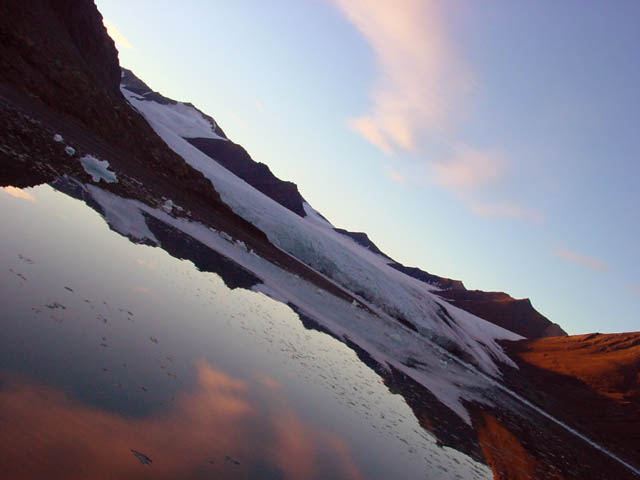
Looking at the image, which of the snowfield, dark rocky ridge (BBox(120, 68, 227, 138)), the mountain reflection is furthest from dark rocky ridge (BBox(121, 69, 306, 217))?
the mountain reflection

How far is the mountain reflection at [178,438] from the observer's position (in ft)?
10.5

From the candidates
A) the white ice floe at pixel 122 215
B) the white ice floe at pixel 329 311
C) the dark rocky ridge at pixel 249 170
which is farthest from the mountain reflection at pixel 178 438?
the dark rocky ridge at pixel 249 170

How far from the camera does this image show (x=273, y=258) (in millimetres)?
24969

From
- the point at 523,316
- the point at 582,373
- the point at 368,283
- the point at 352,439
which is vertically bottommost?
the point at 352,439

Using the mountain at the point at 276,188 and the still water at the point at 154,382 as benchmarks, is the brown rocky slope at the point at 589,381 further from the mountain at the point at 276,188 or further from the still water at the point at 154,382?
the still water at the point at 154,382

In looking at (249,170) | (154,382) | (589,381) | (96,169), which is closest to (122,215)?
(96,169)

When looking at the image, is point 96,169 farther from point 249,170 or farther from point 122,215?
point 249,170

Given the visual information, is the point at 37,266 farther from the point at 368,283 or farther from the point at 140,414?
the point at 368,283

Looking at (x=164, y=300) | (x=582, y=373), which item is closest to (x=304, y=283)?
(x=164, y=300)

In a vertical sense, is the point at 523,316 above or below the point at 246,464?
above

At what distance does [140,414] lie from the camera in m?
4.44

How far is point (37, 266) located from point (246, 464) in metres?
5.33

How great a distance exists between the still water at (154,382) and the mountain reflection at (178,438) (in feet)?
0.06

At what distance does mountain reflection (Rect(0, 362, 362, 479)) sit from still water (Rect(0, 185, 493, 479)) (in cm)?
2
